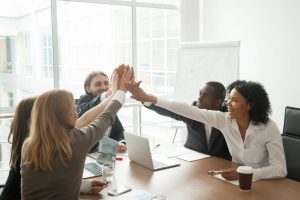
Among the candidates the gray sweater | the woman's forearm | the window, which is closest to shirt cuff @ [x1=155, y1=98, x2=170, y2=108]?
the woman's forearm

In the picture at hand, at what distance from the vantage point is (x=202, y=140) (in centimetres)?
259

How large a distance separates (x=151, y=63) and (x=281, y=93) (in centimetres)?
208

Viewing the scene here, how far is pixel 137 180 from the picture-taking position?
1814 mm

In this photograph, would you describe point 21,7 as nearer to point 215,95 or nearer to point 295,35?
point 215,95

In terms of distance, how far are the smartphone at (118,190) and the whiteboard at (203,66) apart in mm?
2565

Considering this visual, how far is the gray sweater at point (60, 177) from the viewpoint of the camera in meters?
1.36

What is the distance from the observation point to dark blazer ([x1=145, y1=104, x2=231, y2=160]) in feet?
7.97

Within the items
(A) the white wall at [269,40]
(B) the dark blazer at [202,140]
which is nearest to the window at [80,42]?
(A) the white wall at [269,40]

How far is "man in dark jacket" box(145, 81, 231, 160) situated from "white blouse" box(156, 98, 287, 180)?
0.18 meters

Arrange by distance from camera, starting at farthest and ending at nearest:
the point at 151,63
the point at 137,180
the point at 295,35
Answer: the point at 151,63 → the point at 295,35 → the point at 137,180

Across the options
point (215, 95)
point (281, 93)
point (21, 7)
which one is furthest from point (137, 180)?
point (21, 7)

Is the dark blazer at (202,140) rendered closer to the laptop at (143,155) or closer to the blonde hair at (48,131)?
the laptop at (143,155)

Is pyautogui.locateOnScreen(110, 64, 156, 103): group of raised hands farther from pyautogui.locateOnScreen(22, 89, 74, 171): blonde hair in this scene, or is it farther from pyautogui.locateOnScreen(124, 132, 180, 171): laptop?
pyautogui.locateOnScreen(22, 89, 74, 171): blonde hair

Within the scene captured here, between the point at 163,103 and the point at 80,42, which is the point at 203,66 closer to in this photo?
the point at 80,42
